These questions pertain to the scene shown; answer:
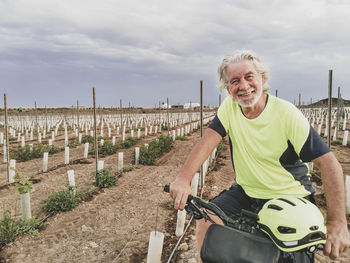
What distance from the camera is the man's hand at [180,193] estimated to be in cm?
157

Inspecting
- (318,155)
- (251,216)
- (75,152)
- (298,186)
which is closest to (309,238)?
(251,216)

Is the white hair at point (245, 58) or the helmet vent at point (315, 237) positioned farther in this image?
the white hair at point (245, 58)

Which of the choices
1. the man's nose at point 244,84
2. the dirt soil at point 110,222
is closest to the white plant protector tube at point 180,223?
the dirt soil at point 110,222

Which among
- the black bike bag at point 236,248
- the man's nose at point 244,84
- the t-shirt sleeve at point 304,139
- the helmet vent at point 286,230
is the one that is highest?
the man's nose at point 244,84

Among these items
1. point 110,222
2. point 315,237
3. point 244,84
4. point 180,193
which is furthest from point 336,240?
point 110,222

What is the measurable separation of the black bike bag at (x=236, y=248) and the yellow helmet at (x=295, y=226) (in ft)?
0.16

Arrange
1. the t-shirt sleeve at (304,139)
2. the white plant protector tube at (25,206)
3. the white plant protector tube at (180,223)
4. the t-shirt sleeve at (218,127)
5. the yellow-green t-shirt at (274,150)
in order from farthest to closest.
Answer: the white plant protector tube at (25,206) < the white plant protector tube at (180,223) < the t-shirt sleeve at (218,127) < the yellow-green t-shirt at (274,150) < the t-shirt sleeve at (304,139)

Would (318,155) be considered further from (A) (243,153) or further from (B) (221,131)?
(B) (221,131)

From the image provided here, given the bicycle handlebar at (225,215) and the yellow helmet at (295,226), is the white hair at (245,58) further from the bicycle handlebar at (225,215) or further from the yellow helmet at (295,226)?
the yellow helmet at (295,226)

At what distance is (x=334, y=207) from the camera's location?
57.2 inches

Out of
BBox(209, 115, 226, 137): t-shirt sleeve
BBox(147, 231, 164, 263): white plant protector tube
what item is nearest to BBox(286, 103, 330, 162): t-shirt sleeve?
BBox(209, 115, 226, 137): t-shirt sleeve

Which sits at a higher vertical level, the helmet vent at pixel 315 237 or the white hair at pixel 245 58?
the white hair at pixel 245 58

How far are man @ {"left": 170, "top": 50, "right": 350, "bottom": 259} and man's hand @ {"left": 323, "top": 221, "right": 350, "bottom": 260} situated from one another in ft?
0.54

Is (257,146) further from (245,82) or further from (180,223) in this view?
(180,223)
